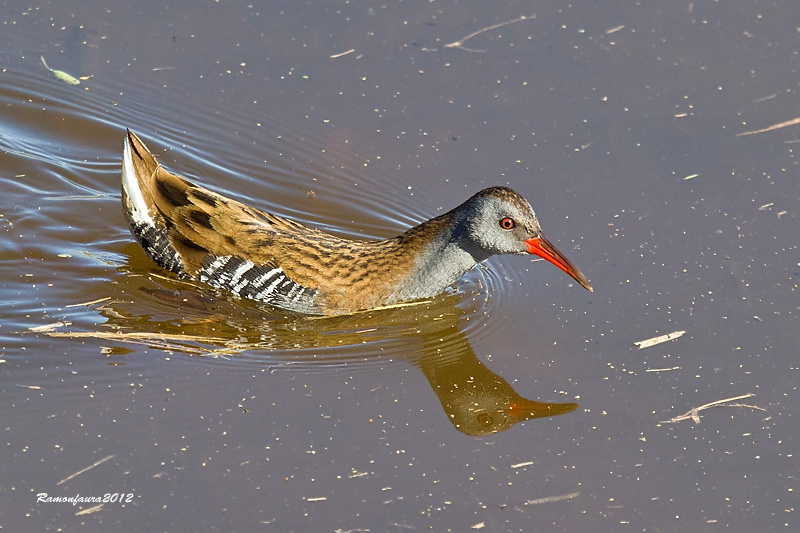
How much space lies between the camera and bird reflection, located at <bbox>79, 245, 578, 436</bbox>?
5117 mm

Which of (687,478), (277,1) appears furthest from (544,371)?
(277,1)

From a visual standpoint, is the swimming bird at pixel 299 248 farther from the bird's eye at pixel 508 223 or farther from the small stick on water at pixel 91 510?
the small stick on water at pixel 91 510

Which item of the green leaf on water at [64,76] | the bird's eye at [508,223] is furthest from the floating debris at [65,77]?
the bird's eye at [508,223]

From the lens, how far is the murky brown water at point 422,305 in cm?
457

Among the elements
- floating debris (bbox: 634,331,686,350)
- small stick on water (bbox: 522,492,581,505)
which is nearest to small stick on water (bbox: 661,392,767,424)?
floating debris (bbox: 634,331,686,350)

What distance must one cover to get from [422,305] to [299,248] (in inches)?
30.4

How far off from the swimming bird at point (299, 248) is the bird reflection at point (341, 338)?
0.11 metres

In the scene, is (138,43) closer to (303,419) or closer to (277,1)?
(277,1)

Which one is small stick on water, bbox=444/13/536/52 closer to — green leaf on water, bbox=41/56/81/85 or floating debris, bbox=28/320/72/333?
green leaf on water, bbox=41/56/81/85

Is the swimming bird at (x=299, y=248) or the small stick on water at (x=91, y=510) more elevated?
the swimming bird at (x=299, y=248)

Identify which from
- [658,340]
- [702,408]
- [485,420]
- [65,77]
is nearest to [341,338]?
[485,420]

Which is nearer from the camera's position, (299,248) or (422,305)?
(299,248)

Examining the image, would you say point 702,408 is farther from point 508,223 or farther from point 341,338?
point 341,338

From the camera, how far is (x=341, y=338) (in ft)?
18.4
